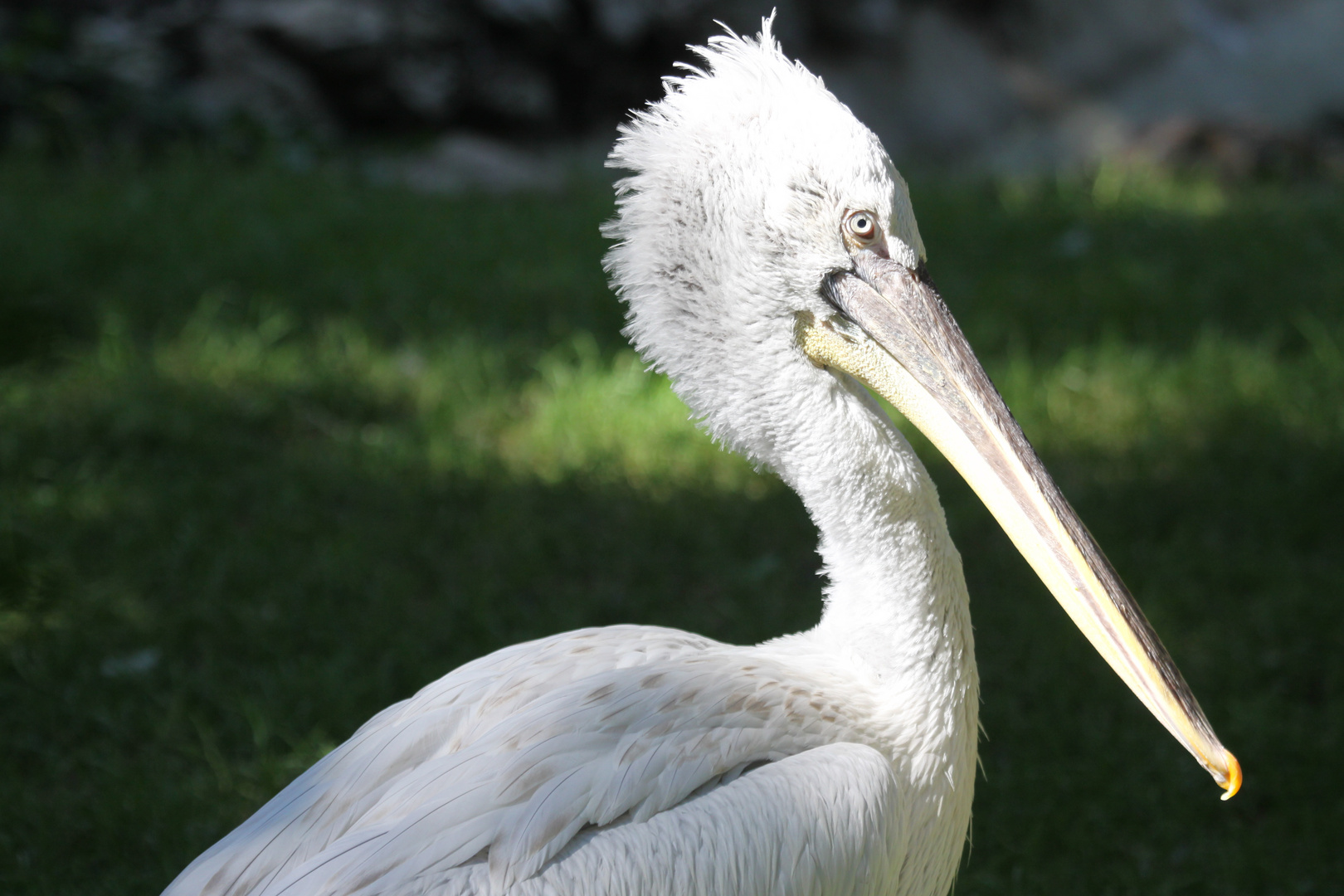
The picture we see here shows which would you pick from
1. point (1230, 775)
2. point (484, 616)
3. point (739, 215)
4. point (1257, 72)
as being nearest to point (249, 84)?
point (484, 616)

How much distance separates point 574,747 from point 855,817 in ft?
1.41

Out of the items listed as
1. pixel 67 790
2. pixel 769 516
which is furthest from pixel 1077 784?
pixel 67 790

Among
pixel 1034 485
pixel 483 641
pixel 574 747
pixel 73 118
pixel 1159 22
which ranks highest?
pixel 1159 22

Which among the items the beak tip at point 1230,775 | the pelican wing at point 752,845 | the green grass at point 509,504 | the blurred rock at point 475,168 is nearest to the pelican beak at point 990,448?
the beak tip at point 1230,775

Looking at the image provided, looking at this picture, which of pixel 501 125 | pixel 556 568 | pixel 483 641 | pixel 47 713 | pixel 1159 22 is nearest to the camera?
pixel 47 713

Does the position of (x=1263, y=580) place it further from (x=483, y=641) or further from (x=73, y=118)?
(x=73, y=118)

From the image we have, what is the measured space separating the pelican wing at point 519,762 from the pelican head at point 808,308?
374 mm

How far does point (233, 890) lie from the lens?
6.31ft

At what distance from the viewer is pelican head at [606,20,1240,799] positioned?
79.7 inches

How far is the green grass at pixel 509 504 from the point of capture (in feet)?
9.88

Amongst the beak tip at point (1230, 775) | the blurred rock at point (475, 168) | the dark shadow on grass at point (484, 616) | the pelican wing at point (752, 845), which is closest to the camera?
the pelican wing at point (752, 845)

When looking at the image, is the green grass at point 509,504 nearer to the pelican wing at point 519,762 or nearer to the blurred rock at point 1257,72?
the pelican wing at point 519,762

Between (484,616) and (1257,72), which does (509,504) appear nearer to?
(484,616)

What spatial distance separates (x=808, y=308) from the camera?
2158mm
